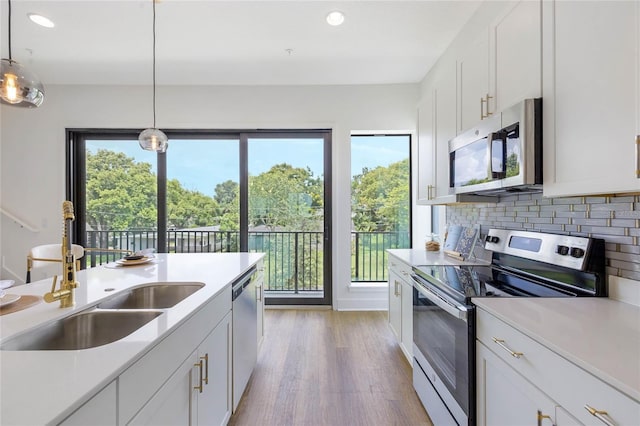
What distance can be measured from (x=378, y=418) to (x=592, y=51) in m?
2.12

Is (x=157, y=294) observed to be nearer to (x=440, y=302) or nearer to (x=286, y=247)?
(x=440, y=302)

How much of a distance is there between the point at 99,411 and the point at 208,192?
3.31m

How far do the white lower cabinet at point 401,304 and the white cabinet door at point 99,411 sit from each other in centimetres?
185

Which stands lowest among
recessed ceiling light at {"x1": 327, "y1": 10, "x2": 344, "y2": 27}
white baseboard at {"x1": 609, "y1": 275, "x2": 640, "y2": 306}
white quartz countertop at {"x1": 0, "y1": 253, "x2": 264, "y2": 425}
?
white quartz countertop at {"x1": 0, "y1": 253, "x2": 264, "y2": 425}

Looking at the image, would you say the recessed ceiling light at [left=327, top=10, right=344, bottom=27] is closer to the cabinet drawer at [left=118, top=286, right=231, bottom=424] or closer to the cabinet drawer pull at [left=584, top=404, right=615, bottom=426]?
the cabinet drawer at [left=118, top=286, right=231, bottom=424]

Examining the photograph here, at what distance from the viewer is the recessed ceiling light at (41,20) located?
2259 millimetres

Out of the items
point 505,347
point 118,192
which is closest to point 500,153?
point 505,347

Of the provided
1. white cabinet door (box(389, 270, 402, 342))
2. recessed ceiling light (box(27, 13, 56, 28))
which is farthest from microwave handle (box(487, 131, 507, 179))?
recessed ceiling light (box(27, 13, 56, 28))

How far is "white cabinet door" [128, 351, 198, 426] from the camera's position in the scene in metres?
0.83

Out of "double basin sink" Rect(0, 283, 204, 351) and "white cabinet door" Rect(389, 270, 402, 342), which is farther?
"white cabinet door" Rect(389, 270, 402, 342)

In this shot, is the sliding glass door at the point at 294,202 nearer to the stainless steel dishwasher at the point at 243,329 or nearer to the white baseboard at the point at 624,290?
the stainless steel dishwasher at the point at 243,329

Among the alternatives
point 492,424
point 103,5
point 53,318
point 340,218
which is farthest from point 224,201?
point 492,424

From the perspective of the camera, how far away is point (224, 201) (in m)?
3.72

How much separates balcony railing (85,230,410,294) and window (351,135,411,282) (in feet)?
0.10
